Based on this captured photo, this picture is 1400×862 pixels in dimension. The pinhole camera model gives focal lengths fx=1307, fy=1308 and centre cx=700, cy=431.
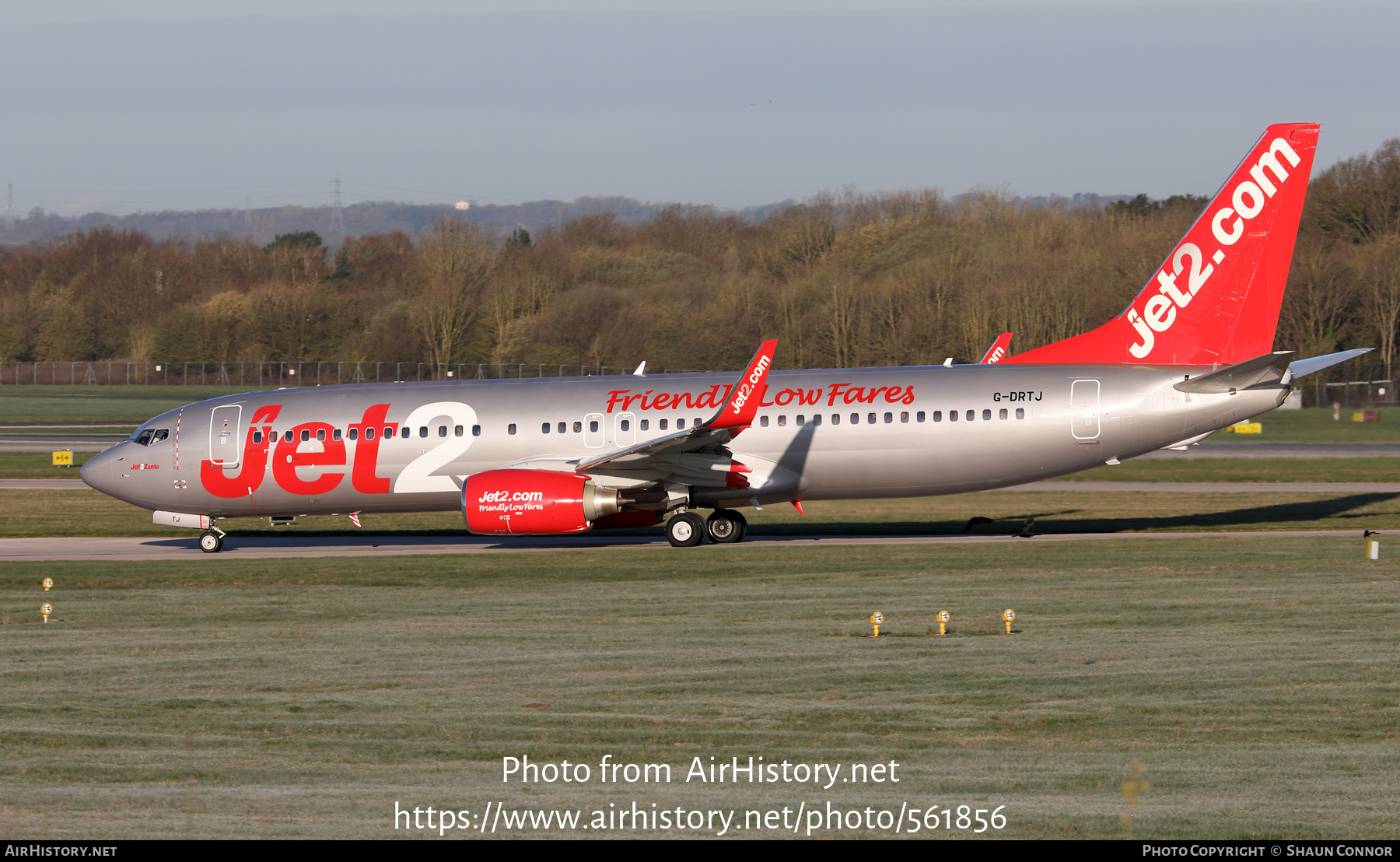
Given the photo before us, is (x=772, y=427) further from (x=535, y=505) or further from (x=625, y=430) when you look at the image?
(x=535, y=505)

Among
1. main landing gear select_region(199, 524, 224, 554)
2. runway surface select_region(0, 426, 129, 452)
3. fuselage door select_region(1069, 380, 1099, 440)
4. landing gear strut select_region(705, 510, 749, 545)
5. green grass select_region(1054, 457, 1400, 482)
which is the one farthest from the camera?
runway surface select_region(0, 426, 129, 452)

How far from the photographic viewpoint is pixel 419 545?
101ft

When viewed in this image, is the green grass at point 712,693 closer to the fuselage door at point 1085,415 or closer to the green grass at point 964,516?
the fuselage door at point 1085,415

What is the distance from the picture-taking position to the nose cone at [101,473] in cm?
3075

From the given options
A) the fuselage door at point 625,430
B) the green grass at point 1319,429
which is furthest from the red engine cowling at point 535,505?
the green grass at point 1319,429

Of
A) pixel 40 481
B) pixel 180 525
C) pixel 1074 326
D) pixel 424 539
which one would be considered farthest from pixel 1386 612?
pixel 1074 326

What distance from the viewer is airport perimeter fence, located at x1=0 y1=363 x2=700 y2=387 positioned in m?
89.3

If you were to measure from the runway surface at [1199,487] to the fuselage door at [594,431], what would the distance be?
14.9 m

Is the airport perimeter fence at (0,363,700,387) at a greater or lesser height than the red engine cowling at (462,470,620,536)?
greater

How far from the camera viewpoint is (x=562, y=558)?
89.0ft

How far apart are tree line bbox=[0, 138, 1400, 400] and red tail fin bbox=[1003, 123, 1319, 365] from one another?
5145cm

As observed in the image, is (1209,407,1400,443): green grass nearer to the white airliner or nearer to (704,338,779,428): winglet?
the white airliner

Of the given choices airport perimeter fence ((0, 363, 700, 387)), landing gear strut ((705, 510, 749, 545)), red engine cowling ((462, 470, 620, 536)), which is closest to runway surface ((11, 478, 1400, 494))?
landing gear strut ((705, 510, 749, 545))

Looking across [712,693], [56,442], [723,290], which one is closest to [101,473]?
[712,693]
